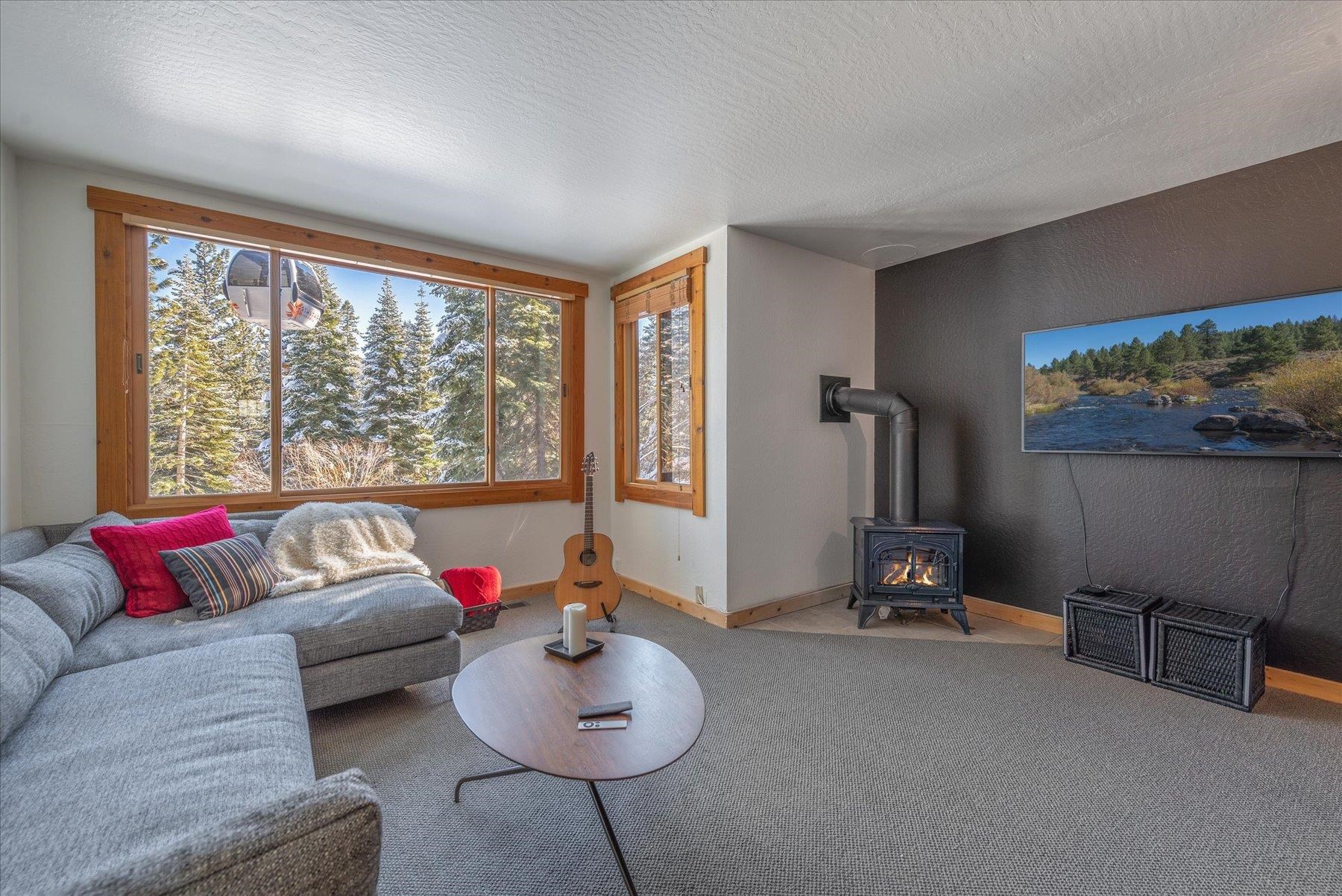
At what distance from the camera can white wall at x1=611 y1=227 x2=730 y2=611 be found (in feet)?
11.7

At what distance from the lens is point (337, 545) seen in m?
2.93

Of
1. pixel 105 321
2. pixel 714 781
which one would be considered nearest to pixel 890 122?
pixel 714 781

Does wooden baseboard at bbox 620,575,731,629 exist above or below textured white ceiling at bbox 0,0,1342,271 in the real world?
below

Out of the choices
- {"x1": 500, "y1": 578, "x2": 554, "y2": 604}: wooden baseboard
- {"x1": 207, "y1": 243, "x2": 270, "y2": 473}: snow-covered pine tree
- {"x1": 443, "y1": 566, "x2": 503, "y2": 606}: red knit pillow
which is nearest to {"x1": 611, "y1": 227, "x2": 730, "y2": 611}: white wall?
{"x1": 500, "y1": 578, "x2": 554, "y2": 604}: wooden baseboard

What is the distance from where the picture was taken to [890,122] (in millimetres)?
2344

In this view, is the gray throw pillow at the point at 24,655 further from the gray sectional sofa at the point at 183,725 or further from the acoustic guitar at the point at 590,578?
the acoustic guitar at the point at 590,578

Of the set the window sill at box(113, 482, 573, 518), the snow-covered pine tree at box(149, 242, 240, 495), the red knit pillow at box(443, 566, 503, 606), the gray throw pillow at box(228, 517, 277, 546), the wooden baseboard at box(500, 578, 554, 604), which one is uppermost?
the snow-covered pine tree at box(149, 242, 240, 495)

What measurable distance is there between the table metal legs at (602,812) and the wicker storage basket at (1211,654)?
2.72 metres

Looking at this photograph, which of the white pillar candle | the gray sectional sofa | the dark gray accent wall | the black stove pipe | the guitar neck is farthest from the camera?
the black stove pipe

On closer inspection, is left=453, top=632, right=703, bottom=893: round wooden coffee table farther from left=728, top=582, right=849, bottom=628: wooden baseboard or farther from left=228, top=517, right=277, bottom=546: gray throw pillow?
left=228, top=517, right=277, bottom=546: gray throw pillow

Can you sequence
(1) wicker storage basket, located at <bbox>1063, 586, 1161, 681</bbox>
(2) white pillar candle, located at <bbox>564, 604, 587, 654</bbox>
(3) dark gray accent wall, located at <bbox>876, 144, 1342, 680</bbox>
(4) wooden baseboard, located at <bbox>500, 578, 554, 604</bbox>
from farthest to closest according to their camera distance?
(4) wooden baseboard, located at <bbox>500, 578, 554, 604</bbox> → (1) wicker storage basket, located at <bbox>1063, 586, 1161, 681</bbox> → (3) dark gray accent wall, located at <bbox>876, 144, 1342, 680</bbox> → (2) white pillar candle, located at <bbox>564, 604, 587, 654</bbox>

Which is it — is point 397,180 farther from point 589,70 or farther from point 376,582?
point 376,582

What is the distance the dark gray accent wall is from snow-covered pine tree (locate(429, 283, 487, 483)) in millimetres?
3072

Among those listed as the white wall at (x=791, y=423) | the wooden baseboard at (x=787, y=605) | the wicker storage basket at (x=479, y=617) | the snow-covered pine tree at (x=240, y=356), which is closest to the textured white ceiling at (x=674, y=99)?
the snow-covered pine tree at (x=240, y=356)
